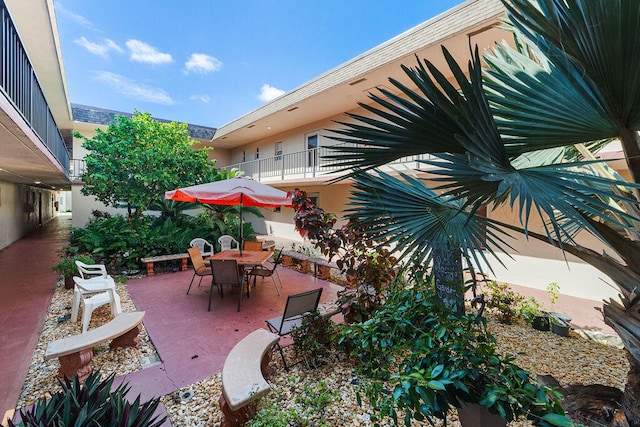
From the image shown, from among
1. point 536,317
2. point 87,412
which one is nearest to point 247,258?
point 87,412

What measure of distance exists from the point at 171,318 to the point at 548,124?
5.81 m

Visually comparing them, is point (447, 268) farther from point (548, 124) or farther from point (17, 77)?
point (17, 77)

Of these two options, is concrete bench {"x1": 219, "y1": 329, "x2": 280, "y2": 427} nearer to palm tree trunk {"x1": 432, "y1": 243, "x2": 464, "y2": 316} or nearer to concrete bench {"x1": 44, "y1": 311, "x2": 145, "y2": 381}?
concrete bench {"x1": 44, "y1": 311, "x2": 145, "y2": 381}

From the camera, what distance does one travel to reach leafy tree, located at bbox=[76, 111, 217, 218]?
9.17 metres

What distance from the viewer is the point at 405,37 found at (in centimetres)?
763

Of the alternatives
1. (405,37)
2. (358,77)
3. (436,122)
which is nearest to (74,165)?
(358,77)

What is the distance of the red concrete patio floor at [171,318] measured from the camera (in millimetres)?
3340

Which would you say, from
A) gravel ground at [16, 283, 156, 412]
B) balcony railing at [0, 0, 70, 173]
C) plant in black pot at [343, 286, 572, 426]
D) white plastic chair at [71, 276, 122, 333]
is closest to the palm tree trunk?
plant in black pot at [343, 286, 572, 426]

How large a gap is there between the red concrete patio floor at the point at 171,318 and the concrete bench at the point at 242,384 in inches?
32.5

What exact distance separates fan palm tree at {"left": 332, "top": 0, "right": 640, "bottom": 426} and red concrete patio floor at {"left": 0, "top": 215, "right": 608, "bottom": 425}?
11.1 ft

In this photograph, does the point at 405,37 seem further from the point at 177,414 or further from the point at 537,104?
the point at 177,414

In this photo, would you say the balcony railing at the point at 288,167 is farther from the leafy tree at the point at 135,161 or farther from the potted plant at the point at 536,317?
the potted plant at the point at 536,317

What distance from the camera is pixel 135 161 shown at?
904cm

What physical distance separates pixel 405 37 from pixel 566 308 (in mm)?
7564
